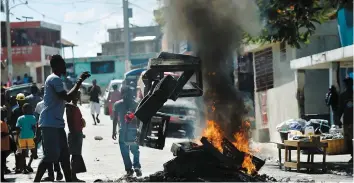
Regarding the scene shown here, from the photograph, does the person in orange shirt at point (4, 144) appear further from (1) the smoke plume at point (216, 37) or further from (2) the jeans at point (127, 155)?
(1) the smoke plume at point (216, 37)

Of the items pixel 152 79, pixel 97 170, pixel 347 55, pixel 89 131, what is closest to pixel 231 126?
pixel 152 79

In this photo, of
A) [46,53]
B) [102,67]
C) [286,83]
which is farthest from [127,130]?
[102,67]

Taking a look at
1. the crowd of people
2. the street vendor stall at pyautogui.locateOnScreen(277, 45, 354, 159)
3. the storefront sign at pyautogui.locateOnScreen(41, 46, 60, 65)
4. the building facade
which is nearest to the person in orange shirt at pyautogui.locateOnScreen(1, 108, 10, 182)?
the crowd of people

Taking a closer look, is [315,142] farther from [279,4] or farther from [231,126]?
[279,4]

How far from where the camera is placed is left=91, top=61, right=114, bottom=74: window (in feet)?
191

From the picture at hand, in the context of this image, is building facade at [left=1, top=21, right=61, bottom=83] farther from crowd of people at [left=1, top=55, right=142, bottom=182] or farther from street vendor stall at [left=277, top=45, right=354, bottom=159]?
crowd of people at [left=1, top=55, right=142, bottom=182]

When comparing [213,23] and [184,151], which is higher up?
[213,23]

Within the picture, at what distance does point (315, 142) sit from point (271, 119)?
32.4 feet

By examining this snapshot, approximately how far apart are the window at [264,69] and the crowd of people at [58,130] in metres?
8.98

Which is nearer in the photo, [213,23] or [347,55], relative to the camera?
[213,23]

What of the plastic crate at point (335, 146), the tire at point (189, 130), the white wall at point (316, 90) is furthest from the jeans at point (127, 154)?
the white wall at point (316, 90)

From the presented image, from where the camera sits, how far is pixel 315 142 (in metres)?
11.6

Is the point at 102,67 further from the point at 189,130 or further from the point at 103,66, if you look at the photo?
the point at 189,130

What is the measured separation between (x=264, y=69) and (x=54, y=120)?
49.0 ft
